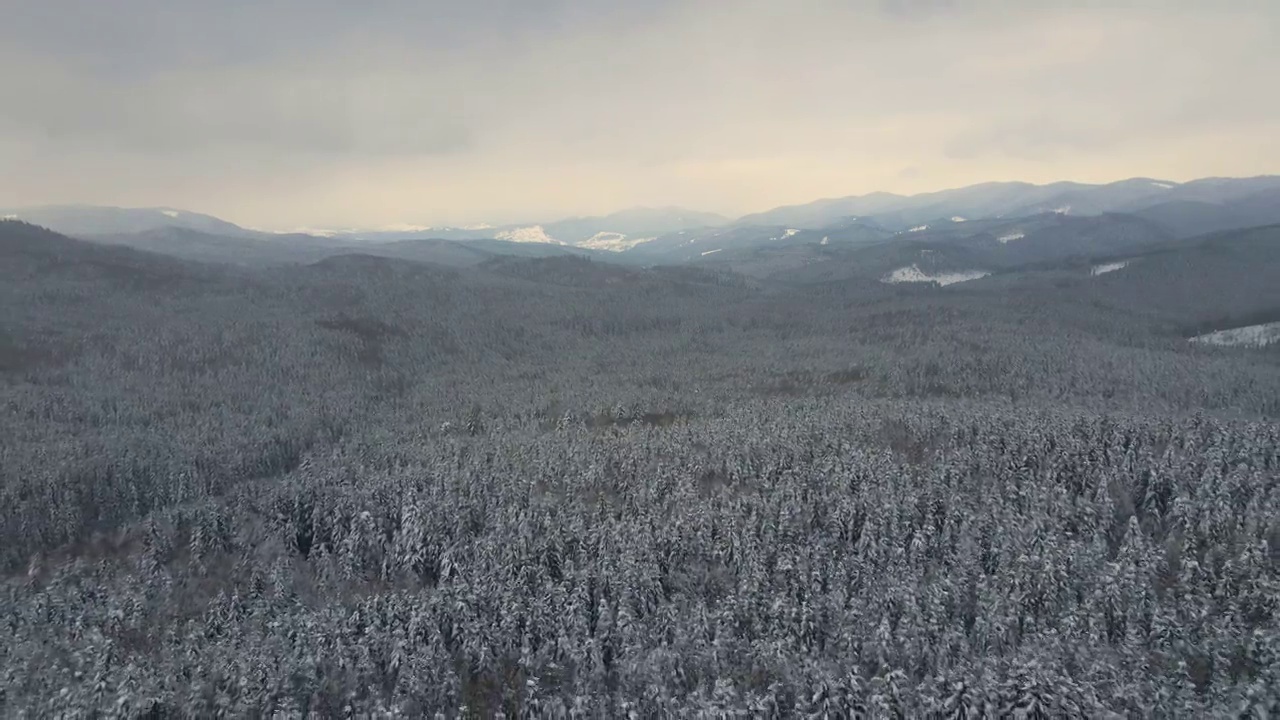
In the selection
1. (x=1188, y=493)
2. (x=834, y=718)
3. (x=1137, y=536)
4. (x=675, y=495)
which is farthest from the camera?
(x=675, y=495)

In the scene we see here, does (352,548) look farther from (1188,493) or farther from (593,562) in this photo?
(1188,493)

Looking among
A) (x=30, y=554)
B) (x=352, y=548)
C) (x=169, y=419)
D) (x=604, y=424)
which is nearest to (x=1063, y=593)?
(x=352, y=548)

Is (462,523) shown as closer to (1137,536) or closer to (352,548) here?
(352,548)

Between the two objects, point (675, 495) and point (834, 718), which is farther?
point (675, 495)

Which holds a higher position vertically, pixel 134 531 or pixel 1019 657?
pixel 1019 657

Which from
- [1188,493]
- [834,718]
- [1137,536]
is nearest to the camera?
[834,718]

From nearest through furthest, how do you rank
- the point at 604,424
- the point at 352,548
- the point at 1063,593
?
the point at 1063,593
the point at 352,548
the point at 604,424

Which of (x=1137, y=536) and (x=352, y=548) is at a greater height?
(x=1137, y=536)

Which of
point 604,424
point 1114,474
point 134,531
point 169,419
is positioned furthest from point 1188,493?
point 169,419

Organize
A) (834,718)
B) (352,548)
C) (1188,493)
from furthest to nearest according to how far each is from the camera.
→ 1. (352,548)
2. (1188,493)
3. (834,718)
